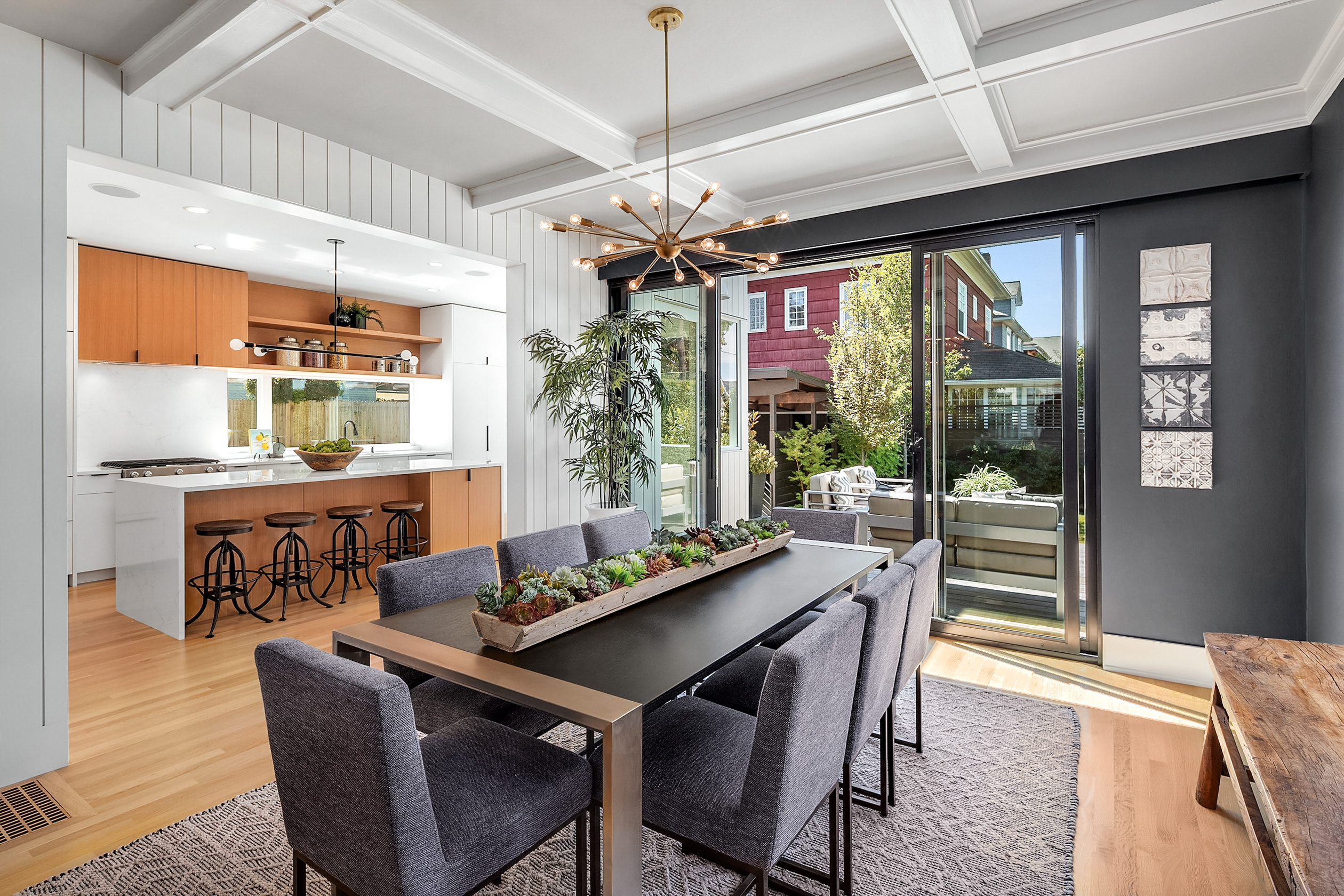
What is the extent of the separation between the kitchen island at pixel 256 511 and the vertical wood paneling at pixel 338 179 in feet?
5.91

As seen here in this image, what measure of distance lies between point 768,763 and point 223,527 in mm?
3892

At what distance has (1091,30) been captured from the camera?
7.44ft

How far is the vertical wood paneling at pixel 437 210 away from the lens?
388 centimetres

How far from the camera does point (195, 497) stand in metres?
4.22

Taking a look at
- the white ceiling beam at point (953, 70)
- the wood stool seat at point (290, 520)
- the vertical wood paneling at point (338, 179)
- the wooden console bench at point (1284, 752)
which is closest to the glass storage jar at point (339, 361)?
the wood stool seat at point (290, 520)

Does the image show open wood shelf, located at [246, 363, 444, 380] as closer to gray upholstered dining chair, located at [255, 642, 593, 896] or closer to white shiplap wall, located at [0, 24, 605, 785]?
white shiplap wall, located at [0, 24, 605, 785]

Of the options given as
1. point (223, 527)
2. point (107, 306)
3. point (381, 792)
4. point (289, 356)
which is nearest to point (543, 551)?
point (381, 792)

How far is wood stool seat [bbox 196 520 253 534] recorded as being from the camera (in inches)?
156

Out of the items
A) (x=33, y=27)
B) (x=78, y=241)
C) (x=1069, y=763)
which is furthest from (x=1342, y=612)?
(x=78, y=241)

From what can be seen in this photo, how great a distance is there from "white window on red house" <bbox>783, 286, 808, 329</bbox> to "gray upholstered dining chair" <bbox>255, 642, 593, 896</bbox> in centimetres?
829

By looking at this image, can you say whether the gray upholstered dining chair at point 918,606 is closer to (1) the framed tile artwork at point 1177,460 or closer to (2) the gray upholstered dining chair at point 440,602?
(2) the gray upholstered dining chair at point 440,602

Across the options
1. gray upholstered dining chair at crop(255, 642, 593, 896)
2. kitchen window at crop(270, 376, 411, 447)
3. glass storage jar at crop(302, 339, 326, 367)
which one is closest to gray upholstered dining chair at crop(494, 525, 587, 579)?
gray upholstered dining chair at crop(255, 642, 593, 896)

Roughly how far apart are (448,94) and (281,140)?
924mm

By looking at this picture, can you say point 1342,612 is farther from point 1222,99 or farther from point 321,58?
point 321,58
